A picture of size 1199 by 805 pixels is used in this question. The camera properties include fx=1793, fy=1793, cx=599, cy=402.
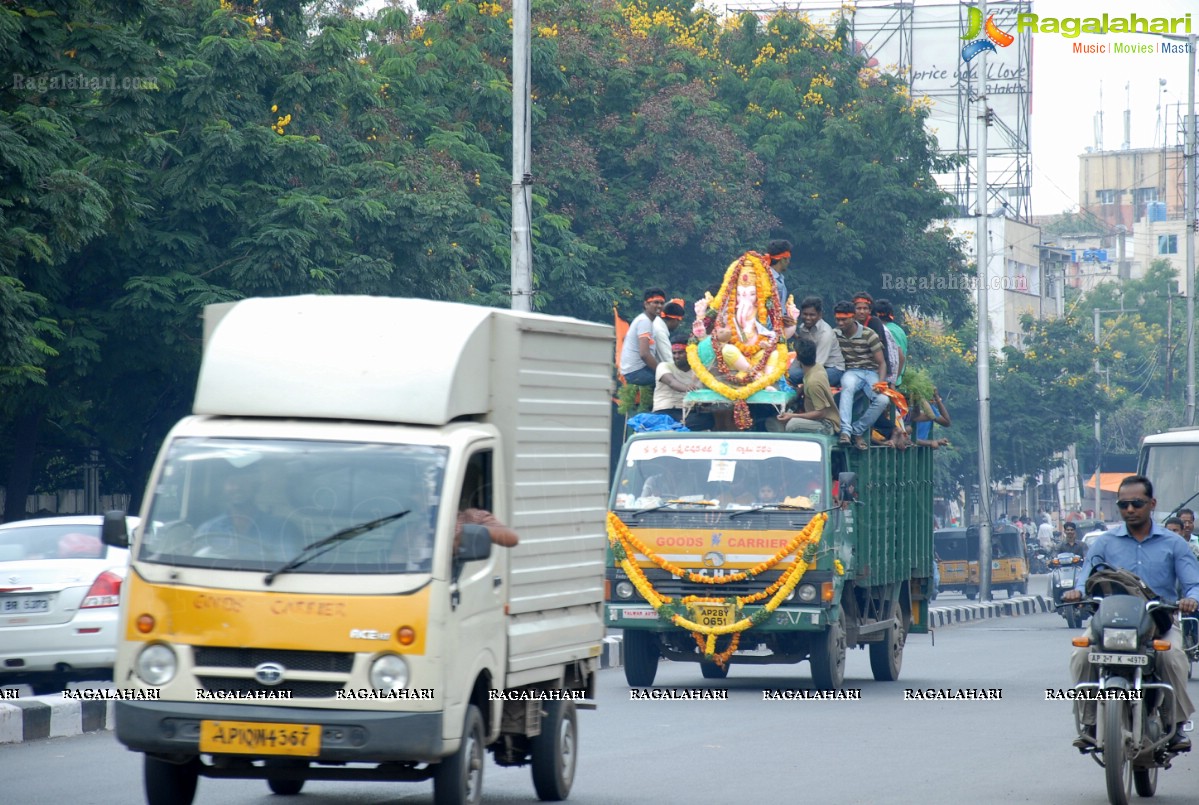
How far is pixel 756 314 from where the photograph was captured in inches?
624

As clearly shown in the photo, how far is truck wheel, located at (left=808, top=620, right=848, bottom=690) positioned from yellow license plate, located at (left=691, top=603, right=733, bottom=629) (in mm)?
804

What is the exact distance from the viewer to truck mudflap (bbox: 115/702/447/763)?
7043mm

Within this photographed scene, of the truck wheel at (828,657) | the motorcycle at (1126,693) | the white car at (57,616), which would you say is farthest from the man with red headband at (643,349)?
the motorcycle at (1126,693)

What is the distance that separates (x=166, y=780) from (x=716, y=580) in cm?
747

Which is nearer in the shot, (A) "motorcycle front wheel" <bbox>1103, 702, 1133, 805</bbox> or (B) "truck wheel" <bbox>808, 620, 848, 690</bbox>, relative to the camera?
(A) "motorcycle front wheel" <bbox>1103, 702, 1133, 805</bbox>

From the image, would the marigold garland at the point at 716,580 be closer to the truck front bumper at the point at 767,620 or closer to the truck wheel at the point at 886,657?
the truck front bumper at the point at 767,620

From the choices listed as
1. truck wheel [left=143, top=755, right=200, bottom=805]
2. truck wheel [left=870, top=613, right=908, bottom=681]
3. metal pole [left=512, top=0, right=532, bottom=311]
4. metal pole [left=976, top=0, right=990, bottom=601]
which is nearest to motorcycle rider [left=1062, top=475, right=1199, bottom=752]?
truck wheel [left=143, top=755, right=200, bottom=805]

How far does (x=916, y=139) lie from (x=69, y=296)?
2032 centimetres

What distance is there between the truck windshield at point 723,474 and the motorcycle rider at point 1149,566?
5758 millimetres

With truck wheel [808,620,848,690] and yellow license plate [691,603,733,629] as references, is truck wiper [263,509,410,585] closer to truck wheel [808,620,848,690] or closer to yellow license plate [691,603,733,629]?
yellow license plate [691,603,733,629]

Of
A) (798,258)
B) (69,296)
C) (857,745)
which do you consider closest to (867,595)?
(857,745)

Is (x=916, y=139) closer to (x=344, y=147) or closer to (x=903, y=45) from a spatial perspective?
(x=344, y=147)

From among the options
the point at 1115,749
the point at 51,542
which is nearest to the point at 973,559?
the point at 51,542

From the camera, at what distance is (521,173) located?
19547 millimetres
